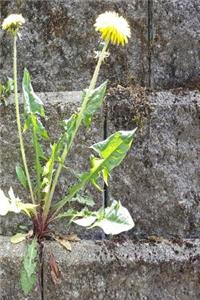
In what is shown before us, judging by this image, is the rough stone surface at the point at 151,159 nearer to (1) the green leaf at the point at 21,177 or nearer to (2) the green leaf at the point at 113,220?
(1) the green leaf at the point at 21,177

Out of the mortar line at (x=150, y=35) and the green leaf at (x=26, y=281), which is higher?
the mortar line at (x=150, y=35)

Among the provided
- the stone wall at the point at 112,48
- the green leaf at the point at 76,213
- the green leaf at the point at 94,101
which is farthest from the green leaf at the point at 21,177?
the stone wall at the point at 112,48

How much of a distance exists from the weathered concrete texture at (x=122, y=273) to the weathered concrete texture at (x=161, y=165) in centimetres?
13

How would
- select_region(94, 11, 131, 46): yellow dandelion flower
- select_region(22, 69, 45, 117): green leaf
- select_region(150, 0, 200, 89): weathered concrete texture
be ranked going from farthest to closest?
select_region(150, 0, 200, 89): weathered concrete texture → select_region(22, 69, 45, 117): green leaf → select_region(94, 11, 131, 46): yellow dandelion flower

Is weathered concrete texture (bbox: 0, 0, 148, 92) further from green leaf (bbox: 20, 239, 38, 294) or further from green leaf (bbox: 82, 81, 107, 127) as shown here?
green leaf (bbox: 20, 239, 38, 294)

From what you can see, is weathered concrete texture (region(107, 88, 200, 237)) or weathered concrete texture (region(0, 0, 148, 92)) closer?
weathered concrete texture (region(107, 88, 200, 237))

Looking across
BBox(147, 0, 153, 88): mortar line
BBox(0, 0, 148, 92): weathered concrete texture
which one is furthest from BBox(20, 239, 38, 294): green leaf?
BBox(147, 0, 153, 88): mortar line

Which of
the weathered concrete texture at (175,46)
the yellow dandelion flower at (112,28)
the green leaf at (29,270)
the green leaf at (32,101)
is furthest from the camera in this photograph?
the weathered concrete texture at (175,46)

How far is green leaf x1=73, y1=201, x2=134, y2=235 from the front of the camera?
2014 millimetres

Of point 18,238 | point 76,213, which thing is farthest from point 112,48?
point 18,238

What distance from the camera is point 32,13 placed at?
2518 mm

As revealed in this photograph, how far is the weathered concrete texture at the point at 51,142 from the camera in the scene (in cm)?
230

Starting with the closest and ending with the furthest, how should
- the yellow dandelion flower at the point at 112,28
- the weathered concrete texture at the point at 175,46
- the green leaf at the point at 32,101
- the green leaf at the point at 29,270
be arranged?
the yellow dandelion flower at the point at 112,28, the green leaf at the point at 29,270, the green leaf at the point at 32,101, the weathered concrete texture at the point at 175,46

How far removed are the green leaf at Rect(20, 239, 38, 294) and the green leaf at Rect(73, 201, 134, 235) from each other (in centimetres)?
19
